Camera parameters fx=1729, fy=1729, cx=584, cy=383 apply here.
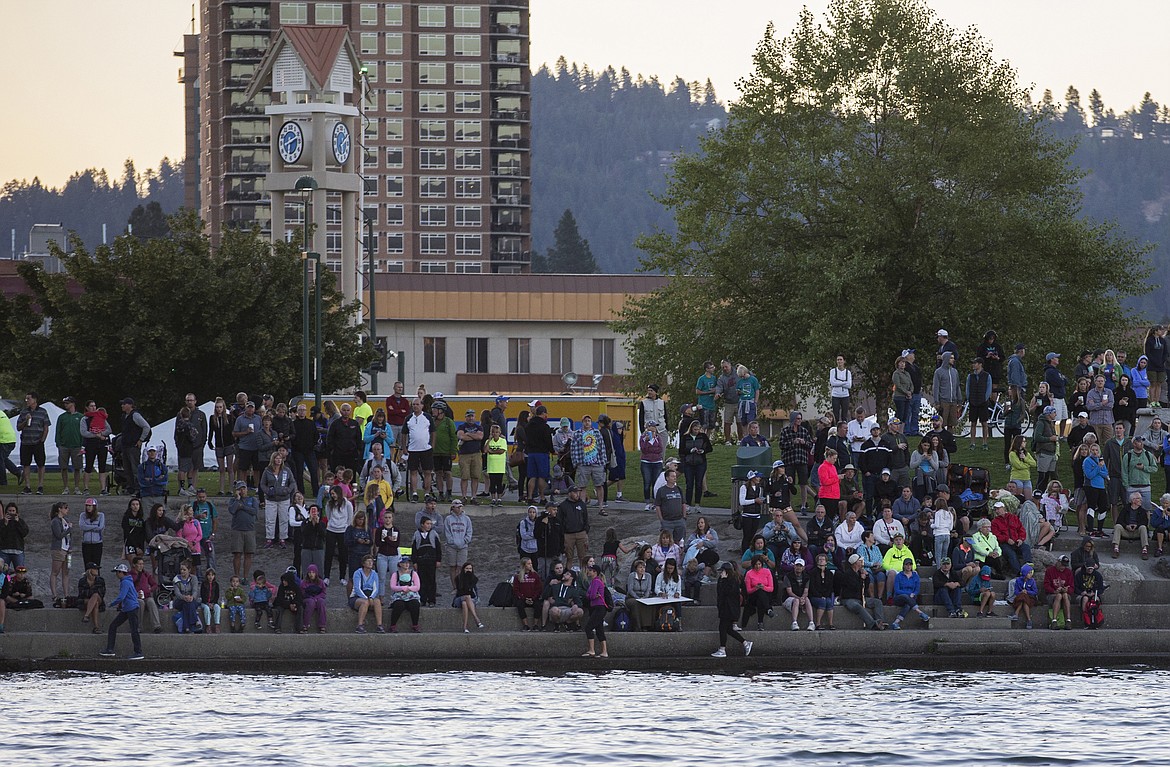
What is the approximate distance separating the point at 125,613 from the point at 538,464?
8.63 m

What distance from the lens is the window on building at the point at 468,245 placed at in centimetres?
15200

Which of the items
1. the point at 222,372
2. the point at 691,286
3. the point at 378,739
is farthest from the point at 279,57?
the point at 378,739

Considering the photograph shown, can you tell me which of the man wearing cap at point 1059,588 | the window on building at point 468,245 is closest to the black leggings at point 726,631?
the man wearing cap at point 1059,588

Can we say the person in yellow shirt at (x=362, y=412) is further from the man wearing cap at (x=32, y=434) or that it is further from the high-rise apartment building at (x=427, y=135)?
the high-rise apartment building at (x=427, y=135)

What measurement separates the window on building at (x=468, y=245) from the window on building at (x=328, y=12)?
833 inches

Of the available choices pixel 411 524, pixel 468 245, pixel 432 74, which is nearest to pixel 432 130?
pixel 432 74

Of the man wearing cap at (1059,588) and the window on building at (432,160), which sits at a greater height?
the window on building at (432,160)

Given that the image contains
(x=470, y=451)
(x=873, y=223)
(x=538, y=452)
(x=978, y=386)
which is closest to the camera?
(x=538, y=452)

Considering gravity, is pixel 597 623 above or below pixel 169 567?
below

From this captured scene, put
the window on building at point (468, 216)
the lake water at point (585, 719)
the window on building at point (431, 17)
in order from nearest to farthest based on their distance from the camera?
the lake water at point (585, 719)
the window on building at point (431, 17)
the window on building at point (468, 216)

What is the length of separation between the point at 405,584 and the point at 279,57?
42328 millimetres

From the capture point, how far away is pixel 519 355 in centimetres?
10006

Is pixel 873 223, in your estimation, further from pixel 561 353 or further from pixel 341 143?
pixel 561 353

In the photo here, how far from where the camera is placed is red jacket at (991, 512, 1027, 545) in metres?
28.7
